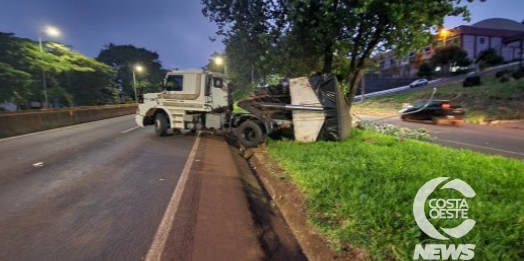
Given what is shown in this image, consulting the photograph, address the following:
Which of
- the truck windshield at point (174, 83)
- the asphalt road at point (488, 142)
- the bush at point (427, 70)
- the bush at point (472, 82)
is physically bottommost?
the asphalt road at point (488, 142)

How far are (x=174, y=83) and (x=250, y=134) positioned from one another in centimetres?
374

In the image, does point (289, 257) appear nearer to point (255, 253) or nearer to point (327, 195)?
point (255, 253)

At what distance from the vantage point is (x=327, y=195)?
5.07 meters

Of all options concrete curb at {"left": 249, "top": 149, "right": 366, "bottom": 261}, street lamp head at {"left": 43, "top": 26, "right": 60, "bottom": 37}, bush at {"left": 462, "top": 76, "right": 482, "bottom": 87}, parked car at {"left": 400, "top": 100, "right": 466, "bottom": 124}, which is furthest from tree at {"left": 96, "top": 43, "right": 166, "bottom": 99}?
concrete curb at {"left": 249, "top": 149, "right": 366, "bottom": 261}

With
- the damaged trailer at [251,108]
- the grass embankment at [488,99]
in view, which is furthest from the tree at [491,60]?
the damaged trailer at [251,108]

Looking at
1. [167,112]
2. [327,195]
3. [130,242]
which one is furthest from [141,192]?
[167,112]

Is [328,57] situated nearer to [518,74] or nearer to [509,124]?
[509,124]

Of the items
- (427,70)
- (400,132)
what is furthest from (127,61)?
(400,132)

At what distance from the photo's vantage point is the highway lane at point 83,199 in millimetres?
3708

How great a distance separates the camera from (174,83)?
41.7 feet

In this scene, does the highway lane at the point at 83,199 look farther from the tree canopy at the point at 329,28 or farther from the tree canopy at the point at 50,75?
the tree canopy at the point at 50,75

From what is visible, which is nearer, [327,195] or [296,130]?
[327,195]

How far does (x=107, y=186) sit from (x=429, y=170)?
588 cm

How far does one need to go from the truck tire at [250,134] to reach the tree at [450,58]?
43.3 metres
